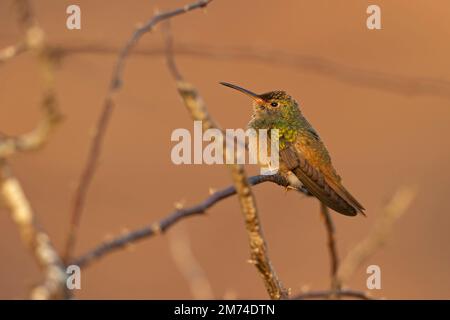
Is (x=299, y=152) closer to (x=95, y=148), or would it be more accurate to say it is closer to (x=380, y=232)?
(x=380, y=232)

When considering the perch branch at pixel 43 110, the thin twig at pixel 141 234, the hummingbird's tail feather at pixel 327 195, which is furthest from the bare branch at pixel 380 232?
the hummingbird's tail feather at pixel 327 195

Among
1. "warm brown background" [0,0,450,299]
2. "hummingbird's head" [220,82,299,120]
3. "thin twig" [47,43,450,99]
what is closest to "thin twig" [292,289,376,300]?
"thin twig" [47,43,450,99]

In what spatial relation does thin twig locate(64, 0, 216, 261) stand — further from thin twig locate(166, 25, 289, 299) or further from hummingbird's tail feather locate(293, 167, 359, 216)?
hummingbird's tail feather locate(293, 167, 359, 216)

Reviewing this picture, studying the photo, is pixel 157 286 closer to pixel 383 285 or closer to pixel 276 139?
pixel 383 285

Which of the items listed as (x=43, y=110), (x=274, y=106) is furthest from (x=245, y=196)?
(x=274, y=106)

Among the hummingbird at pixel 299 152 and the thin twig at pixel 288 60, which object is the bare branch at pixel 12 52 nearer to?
the thin twig at pixel 288 60

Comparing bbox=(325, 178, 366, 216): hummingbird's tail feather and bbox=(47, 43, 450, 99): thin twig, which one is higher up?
bbox=(325, 178, 366, 216): hummingbird's tail feather

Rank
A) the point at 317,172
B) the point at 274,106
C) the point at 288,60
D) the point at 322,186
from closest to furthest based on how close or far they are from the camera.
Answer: the point at 288,60, the point at 322,186, the point at 317,172, the point at 274,106
